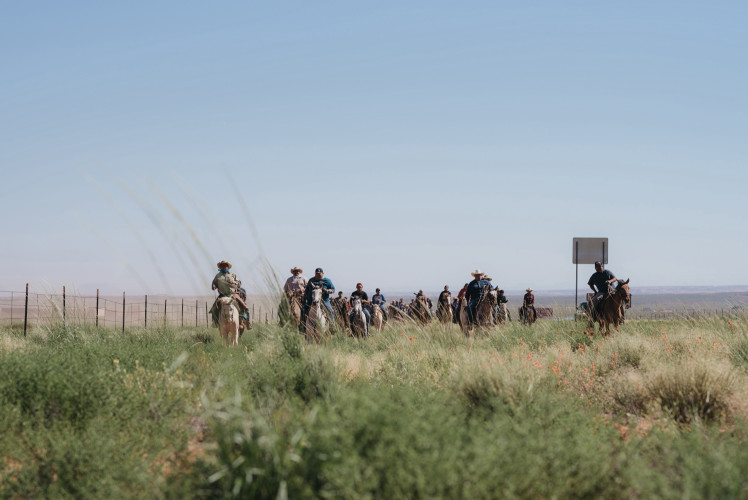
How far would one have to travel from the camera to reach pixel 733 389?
7.61m

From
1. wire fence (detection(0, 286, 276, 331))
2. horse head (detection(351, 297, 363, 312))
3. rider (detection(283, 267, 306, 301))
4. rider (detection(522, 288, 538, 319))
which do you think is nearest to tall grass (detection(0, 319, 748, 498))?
wire fence (detection(0, 286, 276, 331))

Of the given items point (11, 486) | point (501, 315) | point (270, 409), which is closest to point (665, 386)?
point (270, 409)

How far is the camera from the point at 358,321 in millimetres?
18281

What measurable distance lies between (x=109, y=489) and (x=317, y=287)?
29.6ft

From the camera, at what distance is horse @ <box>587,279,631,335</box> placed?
1418 centimetres

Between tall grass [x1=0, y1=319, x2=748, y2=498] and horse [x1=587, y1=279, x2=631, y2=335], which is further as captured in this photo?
horse [x1=587, y1=279, x2=631, y2=335]

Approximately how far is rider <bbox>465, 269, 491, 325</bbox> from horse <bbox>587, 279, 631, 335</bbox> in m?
2.68

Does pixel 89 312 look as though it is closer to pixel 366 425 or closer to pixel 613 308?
pixel 613 308

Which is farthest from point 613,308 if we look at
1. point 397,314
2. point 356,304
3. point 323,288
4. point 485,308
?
point 397,314

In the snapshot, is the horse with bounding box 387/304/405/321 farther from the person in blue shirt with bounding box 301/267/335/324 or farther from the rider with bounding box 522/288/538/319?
the rider with bounding box 522/288/538/319

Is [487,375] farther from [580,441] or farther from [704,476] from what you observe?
[704,476]

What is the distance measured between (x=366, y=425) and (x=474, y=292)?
12402 mm

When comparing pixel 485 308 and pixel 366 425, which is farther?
pixel 485 308

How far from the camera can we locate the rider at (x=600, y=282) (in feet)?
48.9
